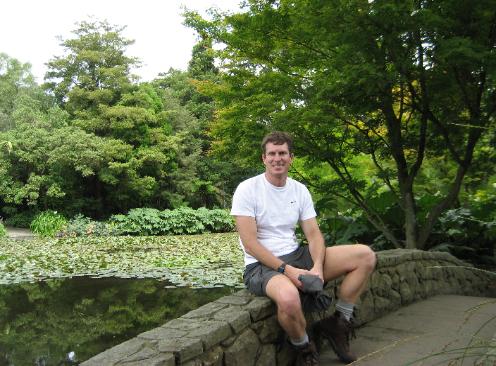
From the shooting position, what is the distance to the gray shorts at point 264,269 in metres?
2.39

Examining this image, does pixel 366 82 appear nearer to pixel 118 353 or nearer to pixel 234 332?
pixel 234 332

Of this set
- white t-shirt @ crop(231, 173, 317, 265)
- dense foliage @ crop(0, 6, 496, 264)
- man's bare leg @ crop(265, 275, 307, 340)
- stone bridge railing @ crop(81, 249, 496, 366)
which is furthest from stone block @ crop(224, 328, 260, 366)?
dense foliage @ crop(0, 6, 496, 264)

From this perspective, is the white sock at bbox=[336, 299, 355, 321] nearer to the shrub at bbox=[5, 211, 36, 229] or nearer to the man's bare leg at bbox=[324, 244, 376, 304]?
the man's bare leg at bbox=[324, 244, 376, 304]

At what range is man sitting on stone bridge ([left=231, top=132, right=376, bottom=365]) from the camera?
2.39 metres

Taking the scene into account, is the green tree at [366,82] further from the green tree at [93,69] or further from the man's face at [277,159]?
the green tree at [93,69]

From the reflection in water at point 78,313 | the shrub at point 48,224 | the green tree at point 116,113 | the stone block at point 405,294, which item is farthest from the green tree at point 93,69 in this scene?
the stone block at point 405,294

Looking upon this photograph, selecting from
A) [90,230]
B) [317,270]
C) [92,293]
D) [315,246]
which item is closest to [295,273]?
[317,270]

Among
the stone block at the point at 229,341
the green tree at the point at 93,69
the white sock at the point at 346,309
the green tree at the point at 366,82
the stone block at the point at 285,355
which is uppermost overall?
the green tree at the point at 93,69

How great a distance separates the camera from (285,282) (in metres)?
2.25

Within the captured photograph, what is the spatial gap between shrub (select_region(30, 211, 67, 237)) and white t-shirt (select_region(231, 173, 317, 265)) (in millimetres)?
14480

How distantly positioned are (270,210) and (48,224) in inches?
609

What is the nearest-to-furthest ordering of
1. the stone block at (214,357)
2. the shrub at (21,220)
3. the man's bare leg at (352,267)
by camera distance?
the stone block at (214,357) < the man's bare leg at (352,267) < the shrub at (21,220)

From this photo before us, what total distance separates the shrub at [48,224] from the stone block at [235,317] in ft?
47.9

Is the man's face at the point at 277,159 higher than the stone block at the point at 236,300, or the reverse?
the man's face at the point at 277,159
